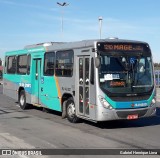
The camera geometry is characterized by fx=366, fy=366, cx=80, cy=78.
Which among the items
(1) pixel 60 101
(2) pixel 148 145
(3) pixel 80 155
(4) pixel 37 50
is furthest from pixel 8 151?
(4) pixel 37 50

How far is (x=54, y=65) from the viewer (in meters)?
14.2

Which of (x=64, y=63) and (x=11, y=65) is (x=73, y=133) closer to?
(x=64, y=63)

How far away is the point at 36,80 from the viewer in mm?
15961

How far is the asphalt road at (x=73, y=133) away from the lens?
29.4 feet

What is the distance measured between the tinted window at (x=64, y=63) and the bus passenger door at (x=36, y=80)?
2.01m

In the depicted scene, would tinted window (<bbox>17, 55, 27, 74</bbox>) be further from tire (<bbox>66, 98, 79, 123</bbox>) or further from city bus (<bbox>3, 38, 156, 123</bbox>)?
tire (<bbox>66, 98, 79, 123</bbox>)

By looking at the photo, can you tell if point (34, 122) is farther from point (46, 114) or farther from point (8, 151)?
point (8, 151)

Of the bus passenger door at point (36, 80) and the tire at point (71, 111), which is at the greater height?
the bus passenger door at point (36, 80)

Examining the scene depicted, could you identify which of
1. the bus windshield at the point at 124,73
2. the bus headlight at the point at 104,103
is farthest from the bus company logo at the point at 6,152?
the bus windshield at the point at 124,73

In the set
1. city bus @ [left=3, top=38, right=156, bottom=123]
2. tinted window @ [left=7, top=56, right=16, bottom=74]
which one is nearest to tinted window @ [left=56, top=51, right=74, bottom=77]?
city bus @ [left=3, top=38, right=156, bottom=123]

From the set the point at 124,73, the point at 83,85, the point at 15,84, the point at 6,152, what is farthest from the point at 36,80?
the point at 6,152

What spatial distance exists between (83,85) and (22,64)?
650 cm

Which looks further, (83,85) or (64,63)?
(64,63)

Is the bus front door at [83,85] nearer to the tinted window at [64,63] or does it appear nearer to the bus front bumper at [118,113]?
the tinted window at [64,63]
